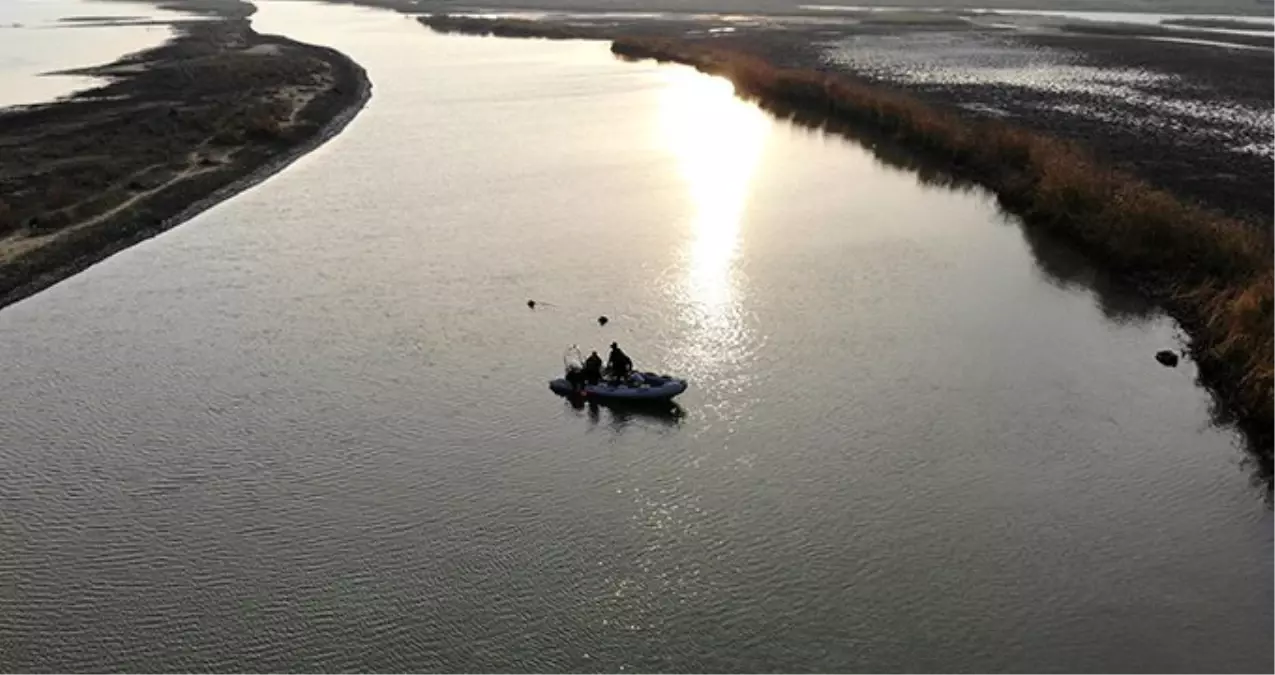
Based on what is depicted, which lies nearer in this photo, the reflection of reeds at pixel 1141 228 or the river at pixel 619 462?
the river at pixel 619 462

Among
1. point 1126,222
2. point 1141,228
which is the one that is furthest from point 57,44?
point 1141,228

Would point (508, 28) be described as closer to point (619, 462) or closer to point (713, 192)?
point (713, 192)

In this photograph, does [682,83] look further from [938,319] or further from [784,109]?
[938,319]

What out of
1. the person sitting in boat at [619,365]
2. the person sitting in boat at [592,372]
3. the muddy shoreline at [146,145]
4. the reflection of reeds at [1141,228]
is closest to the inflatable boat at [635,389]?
the person sitting in boat at [592,372]

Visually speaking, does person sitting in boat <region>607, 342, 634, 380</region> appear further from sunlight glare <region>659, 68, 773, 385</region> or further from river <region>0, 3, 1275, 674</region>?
sunlight glare <region>659, 68, 773, 385</region>

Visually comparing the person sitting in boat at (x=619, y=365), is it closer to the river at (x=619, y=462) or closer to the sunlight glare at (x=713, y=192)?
the river at (x=619, y=462)

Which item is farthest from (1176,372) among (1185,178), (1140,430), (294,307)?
(294,307)
